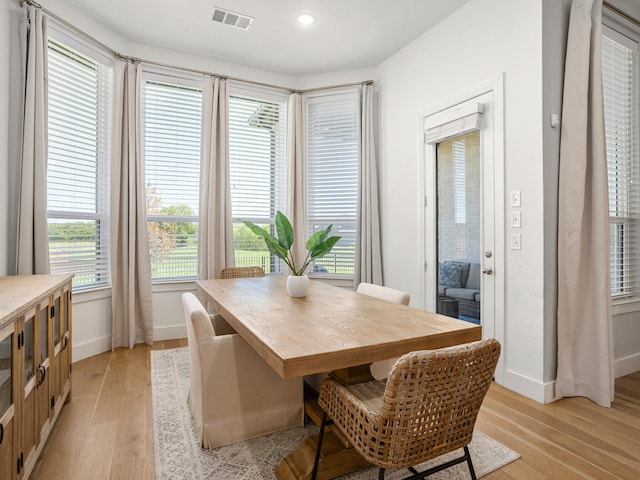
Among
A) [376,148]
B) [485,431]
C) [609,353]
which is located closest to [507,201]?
[609,353]

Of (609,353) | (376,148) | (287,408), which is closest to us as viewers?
(287,408)

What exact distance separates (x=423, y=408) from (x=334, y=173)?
11.9ft

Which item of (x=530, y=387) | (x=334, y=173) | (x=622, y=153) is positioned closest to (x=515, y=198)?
(x=622, y=153)

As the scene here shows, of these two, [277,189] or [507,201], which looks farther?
[277,189]

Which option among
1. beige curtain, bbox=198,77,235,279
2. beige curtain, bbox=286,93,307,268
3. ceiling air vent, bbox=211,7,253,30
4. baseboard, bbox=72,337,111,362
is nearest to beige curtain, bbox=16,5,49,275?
baseboard, bbox=72,337,111,362

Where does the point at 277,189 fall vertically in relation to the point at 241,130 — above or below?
below

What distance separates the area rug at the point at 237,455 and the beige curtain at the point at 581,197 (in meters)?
1.03

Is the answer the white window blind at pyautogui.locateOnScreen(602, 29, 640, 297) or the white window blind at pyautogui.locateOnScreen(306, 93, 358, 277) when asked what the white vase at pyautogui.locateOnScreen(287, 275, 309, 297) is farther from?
the white window blind at pyautogui.locateOnScreen(602, 29, 640, 297)

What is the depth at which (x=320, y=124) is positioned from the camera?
458cm

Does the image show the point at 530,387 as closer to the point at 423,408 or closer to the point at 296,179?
the point at 423,408

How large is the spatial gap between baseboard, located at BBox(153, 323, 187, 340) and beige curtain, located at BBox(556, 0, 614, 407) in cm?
350

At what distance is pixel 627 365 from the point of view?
3.07 m

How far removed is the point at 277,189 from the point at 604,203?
326 centimetres

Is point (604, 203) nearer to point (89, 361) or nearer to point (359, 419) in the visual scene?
point (359, 419)
